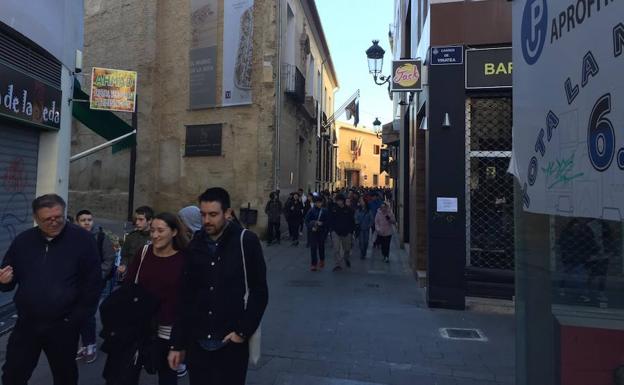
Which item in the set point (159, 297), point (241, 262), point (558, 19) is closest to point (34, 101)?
point (159, 297)

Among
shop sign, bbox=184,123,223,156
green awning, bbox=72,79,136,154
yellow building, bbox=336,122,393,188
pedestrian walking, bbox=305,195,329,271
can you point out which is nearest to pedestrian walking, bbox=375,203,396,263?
pedestrian walking, bbox=305,195,329,271

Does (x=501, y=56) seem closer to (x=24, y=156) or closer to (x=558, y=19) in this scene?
(x=558, y=19)

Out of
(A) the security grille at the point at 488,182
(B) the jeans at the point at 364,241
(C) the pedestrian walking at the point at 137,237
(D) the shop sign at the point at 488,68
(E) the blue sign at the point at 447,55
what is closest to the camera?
(C) the pedestrian walking at the point at 137,237

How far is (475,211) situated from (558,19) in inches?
226

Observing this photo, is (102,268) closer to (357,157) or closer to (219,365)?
(219,365)

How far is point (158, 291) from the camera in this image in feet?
11.0

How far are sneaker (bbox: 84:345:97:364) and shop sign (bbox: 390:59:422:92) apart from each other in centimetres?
661

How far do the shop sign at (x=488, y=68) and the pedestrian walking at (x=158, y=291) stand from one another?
565cm

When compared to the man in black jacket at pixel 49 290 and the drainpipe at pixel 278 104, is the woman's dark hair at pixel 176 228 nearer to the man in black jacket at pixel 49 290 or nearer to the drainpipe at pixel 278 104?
the man in black jacket at pixel 49 290

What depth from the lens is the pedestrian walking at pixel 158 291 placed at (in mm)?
3232

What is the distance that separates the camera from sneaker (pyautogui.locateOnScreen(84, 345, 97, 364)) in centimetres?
485

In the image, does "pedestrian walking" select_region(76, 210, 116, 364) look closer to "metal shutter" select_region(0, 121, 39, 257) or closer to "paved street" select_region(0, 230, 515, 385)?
"paved street" select_region(0, 230, 515, 385)

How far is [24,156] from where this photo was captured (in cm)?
740

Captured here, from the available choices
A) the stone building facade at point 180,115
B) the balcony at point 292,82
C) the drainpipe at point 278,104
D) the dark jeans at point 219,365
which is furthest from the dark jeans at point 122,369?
the balcony at point 292,82
